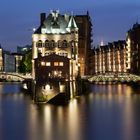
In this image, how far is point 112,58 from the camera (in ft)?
599

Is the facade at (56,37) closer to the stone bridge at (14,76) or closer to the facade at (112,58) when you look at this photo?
the stone bridge at (14,76)

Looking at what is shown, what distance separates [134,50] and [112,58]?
28540mm

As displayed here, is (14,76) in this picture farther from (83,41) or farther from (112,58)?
(112,58)

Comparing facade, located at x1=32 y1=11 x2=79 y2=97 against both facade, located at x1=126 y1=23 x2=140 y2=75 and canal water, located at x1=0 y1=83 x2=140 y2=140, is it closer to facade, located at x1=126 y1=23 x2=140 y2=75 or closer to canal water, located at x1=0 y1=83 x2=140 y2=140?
canal water, located at x1=0 y1=83 x2=140 y2=140

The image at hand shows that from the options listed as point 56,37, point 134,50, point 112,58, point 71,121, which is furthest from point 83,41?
point 71,121

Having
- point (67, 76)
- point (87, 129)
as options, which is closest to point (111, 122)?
point (87, 129)

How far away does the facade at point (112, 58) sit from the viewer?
564ft

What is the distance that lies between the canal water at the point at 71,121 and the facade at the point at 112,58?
95.3 m

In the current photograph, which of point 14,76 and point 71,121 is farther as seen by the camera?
point 14,76

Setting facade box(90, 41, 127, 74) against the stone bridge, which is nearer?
the stone bridge

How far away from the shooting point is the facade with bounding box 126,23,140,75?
491 feet

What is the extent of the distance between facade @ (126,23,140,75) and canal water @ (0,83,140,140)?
73666 millimetres

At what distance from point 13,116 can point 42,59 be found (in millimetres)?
19737

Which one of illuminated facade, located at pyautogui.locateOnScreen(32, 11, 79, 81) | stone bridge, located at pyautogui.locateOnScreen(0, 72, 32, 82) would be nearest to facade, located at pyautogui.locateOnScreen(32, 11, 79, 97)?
illuminated facade, located at pyautogui.locateOnScreen(32, 11, 79, 81)
